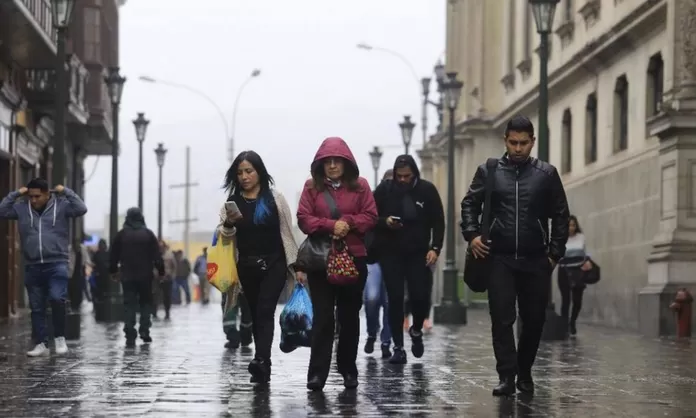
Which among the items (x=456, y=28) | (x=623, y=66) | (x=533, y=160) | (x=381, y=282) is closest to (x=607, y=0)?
(x=623, y=66)

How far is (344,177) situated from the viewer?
11984 millimetres

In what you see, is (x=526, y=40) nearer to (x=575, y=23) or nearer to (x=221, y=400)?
(x=575, y=23)

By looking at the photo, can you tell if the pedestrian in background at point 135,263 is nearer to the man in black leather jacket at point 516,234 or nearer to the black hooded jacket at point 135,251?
the black hooded jacket at point 135,251

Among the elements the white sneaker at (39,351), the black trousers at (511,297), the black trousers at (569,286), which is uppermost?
the black trousers at (511,297)

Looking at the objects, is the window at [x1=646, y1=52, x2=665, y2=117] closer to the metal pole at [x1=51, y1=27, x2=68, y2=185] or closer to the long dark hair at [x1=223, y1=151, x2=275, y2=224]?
the metal pole at [x1=51, y1=27, x2=68, y2=185]

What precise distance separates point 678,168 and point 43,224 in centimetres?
1024

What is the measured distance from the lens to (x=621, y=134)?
30.9 m

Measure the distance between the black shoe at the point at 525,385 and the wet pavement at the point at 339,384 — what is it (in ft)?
0.30

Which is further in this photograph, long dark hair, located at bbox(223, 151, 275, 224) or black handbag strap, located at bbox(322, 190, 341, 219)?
long dark hair, located at bbox(223, 151, 275, 224)

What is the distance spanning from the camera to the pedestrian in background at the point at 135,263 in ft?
66.9

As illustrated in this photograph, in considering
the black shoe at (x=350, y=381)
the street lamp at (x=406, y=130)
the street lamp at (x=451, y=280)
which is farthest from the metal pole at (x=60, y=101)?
the street lamp at (x=406, y=130)

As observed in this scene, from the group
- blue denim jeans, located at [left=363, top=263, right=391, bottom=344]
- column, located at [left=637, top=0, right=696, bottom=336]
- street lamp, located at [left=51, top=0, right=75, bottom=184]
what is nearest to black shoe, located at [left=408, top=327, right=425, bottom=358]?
blue denim jeans, located at [left=363, top=263, right=391, bottom=344]

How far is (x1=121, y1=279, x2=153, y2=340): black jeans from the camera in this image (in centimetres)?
2022

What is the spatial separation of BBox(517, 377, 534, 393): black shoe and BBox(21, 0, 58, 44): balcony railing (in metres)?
18.1
